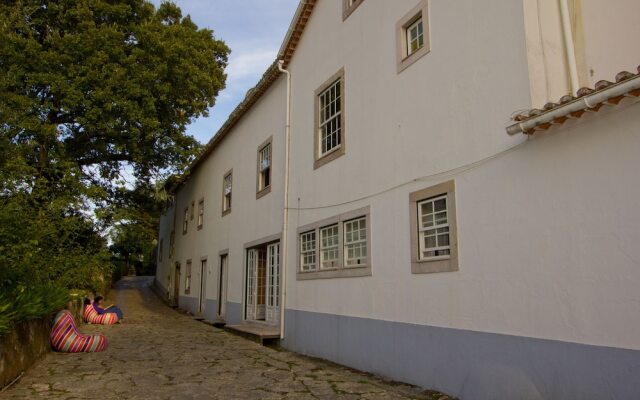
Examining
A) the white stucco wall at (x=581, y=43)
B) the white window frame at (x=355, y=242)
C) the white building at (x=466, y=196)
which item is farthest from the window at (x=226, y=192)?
the white stucco wall at (x=581, y=43)

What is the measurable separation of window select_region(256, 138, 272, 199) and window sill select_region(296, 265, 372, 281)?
361 centimetres

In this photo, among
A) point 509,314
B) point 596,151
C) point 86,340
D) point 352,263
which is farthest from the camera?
point 86,340

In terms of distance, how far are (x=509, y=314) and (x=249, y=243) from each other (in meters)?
10.1

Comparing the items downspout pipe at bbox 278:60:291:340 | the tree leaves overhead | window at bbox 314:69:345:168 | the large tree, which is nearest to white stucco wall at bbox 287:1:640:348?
window at bbox 314:69:345:168

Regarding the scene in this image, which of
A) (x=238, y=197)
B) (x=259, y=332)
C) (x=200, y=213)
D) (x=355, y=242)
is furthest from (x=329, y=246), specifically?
(x=200, y=213)

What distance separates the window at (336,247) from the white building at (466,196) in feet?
0.17

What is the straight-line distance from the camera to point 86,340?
10.3m

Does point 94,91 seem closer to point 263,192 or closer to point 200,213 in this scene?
point 263,192

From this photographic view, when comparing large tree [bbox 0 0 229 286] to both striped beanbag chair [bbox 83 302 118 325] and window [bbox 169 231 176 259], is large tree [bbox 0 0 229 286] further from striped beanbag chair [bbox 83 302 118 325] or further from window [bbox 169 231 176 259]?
window [bbox 169 231 176 259]

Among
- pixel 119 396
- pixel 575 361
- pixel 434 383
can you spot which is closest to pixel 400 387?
pixel 434 383

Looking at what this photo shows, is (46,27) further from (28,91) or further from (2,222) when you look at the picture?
(2,222)

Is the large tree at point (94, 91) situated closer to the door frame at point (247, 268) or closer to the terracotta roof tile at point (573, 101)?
the door frame at point (247, 268)

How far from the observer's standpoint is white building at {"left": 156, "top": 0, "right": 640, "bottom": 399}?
16.0 ft

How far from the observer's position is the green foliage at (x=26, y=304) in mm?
6649
